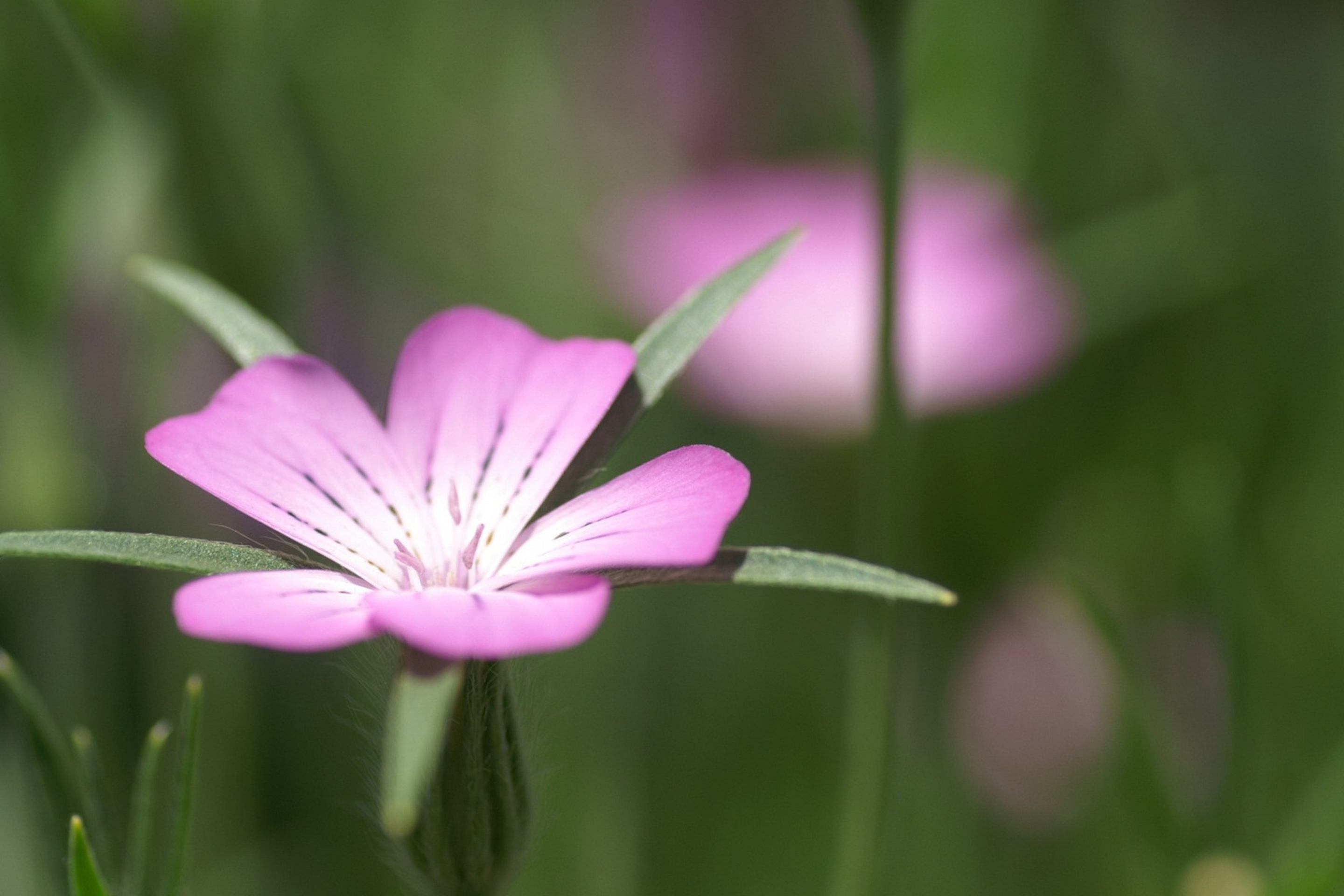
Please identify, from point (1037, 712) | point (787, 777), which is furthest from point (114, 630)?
point (1037, 712)

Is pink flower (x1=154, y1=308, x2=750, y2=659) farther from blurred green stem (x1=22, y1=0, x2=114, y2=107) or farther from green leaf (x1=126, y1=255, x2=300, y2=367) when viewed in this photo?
blurred green stem (x1=22, y1=0, x2=114, y2=107)

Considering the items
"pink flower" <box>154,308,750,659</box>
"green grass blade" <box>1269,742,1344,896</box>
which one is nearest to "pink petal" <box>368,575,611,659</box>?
"pink flower" <box>154,308,750,659</box>

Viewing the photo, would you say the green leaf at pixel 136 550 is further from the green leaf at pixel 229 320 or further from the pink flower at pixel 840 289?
the pink flower at pixel 840 289

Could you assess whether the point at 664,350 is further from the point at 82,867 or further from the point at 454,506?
the point at 82,867

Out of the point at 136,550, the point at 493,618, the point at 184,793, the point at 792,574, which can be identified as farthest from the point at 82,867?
the point at 792,574

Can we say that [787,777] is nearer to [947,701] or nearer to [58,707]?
[947,701]
